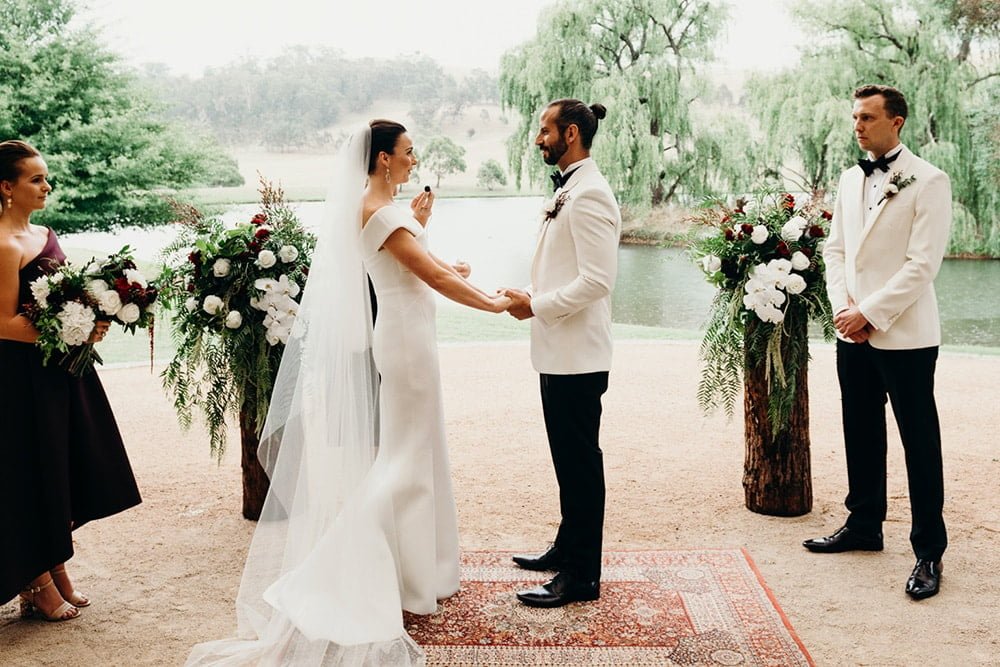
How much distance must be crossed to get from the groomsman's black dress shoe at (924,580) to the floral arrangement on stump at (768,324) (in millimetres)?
942

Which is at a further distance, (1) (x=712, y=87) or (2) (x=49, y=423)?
(1) (x=712, y=87)

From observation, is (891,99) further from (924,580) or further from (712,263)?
(924,580)

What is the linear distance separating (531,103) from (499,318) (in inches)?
164

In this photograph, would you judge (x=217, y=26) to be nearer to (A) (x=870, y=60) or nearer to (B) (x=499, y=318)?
(B) (x=499, y=318)

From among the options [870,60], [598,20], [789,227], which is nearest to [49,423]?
[789,227]

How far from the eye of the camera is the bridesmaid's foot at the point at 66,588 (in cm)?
356

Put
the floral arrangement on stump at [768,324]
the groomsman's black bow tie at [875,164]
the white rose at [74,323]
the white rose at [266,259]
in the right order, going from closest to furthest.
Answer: the white rose at [74,323] → the groomsman's black bow tie at [875,164] → the white rose at [266,259] → the floral arrangement on stump at [768,324]

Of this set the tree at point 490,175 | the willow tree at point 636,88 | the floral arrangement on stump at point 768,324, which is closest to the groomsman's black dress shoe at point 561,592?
the floral arrangement on stump at point 768,324

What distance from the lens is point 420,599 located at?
11.0 feet

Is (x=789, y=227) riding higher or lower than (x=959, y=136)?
lower

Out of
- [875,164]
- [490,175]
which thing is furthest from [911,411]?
[490,175]

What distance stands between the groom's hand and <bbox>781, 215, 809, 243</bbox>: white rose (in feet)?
4.96

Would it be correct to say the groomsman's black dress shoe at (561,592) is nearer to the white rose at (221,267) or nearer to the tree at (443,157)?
the white rose at (221,267)

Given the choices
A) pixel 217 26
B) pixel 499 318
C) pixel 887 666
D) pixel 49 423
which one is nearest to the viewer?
pixel 887 666
